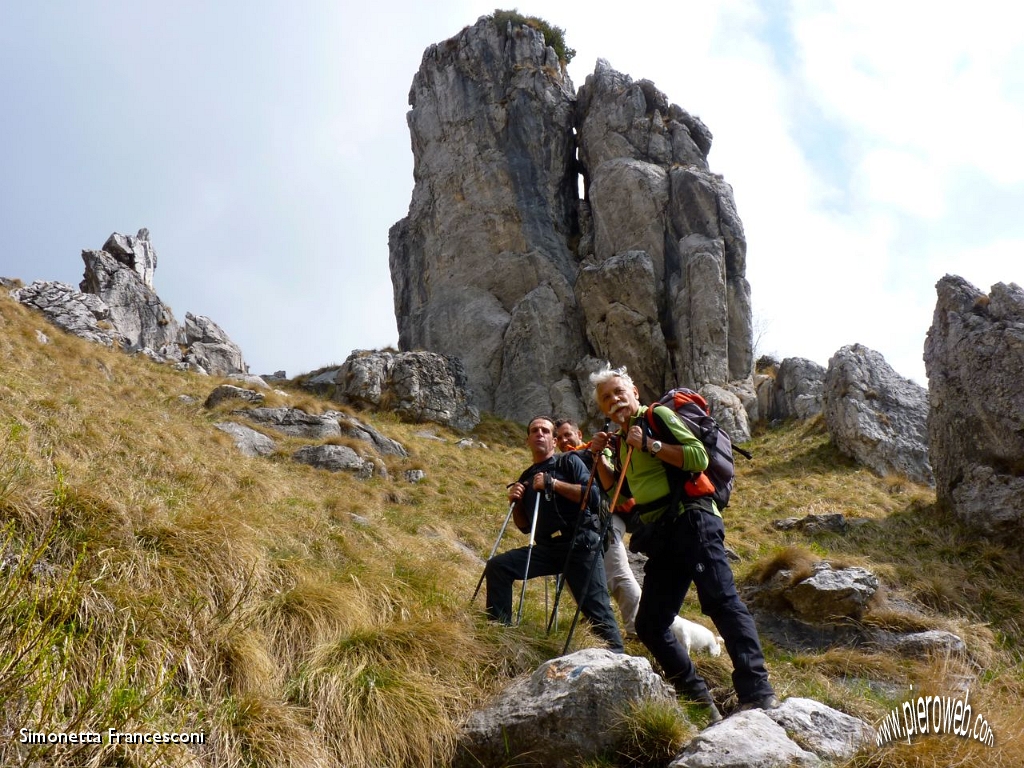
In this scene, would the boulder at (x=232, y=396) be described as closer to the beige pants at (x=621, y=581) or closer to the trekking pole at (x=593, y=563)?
the beige pants at (x=621, y=581)

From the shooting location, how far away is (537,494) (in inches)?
248

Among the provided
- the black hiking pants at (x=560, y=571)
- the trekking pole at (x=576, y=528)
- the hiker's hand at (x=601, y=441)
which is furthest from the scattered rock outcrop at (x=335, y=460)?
the hiker's hand at (x=601, y=441)

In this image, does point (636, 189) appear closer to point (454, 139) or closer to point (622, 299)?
point (622, 299)

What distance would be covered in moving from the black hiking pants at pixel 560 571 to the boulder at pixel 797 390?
75.7 feet

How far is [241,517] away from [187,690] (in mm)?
2839

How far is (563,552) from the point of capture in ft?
19.0

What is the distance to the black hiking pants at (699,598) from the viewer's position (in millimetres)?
4262

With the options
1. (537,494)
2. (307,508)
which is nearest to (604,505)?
(537,494)

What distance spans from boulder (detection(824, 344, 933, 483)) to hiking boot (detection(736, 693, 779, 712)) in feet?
59.5

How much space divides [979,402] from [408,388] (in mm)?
18093

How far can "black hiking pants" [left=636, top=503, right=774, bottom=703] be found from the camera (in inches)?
168

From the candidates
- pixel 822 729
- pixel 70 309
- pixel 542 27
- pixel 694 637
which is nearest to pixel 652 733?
pixel 822 729

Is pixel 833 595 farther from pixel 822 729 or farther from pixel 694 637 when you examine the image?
pixel 822 729

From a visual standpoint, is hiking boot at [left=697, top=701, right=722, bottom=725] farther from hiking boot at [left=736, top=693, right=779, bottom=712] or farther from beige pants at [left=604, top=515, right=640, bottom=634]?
beige pants at [left=604, top=515, right=640, bottom=634]
